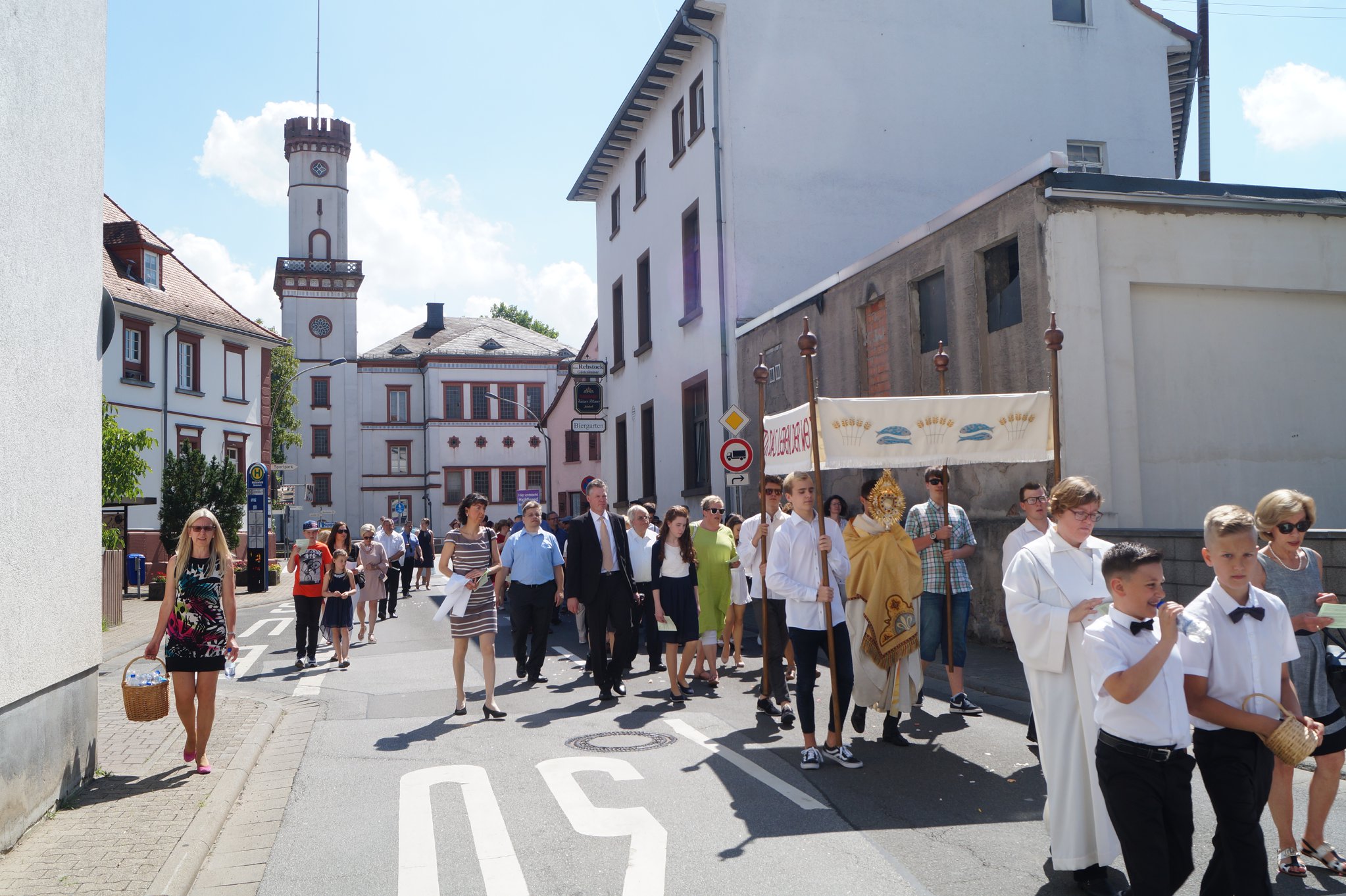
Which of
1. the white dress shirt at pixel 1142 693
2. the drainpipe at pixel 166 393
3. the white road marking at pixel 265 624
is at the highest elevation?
the drainpipe at pixel 166 393

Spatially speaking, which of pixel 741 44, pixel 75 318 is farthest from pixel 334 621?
pixel 741 44

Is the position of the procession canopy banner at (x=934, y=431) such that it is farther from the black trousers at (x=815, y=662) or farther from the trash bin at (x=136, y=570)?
the trash bin at (x=136, y=570)

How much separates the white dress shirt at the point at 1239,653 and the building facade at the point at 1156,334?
8.68 metres

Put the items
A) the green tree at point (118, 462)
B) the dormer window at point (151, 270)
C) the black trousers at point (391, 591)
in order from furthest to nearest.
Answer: the dormer window at point (151, 270) < the green tree at point (118, 462) < the black trousers at point (391, 591)

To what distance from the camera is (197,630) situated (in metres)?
7.54

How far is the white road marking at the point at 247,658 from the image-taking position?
44.3 feet

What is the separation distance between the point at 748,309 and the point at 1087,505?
17.7 m

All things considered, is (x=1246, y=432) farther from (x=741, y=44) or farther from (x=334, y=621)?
(x=741, y=44)

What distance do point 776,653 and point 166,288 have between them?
33.6 meters

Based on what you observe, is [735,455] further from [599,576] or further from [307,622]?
[307,622]

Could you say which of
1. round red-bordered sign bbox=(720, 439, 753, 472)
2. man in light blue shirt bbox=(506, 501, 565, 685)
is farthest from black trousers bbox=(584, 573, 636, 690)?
round red-bordered sign bbox=(720, 439, 753, 472)

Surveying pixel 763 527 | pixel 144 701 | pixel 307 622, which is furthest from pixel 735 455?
pixel 144 701

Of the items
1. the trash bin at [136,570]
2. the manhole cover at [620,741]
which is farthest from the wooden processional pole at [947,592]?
the trash bin at [136,570]

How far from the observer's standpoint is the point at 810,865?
5.14 meters
